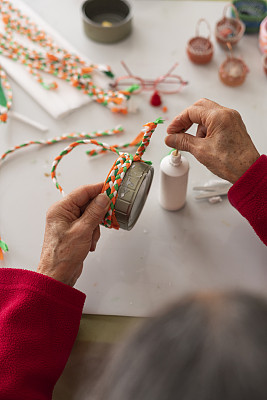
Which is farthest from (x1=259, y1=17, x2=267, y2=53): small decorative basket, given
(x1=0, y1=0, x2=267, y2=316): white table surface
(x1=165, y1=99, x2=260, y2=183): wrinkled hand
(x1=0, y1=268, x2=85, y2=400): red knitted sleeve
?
(x1=0, y1=268, x2=85, y2=400): red knitted sleeve

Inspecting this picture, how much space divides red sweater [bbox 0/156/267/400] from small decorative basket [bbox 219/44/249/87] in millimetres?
517

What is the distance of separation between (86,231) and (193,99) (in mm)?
646

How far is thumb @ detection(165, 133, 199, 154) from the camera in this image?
95 cm

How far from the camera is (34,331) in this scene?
2.67ft

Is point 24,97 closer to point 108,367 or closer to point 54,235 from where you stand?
point 54,235

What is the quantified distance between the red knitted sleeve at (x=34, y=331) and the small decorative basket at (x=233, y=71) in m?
0.86

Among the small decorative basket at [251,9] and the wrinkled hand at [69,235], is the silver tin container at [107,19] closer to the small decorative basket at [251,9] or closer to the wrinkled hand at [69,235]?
the small decorative basket at [251,9]

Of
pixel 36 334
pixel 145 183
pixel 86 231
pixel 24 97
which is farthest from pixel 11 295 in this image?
pixel 24 97

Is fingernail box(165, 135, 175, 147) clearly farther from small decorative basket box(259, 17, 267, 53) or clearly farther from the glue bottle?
small decorative basket box(259, 17, 267, 53)

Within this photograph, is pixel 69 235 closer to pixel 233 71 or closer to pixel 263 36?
pixel 233 71

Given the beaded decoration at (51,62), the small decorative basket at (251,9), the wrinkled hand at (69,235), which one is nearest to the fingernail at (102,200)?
the wrinkled hand at (69,235)

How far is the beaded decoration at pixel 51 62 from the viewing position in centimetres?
130

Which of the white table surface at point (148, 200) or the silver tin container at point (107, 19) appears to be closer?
the white table surface at point (148, 200)

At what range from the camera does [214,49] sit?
4.71ft
